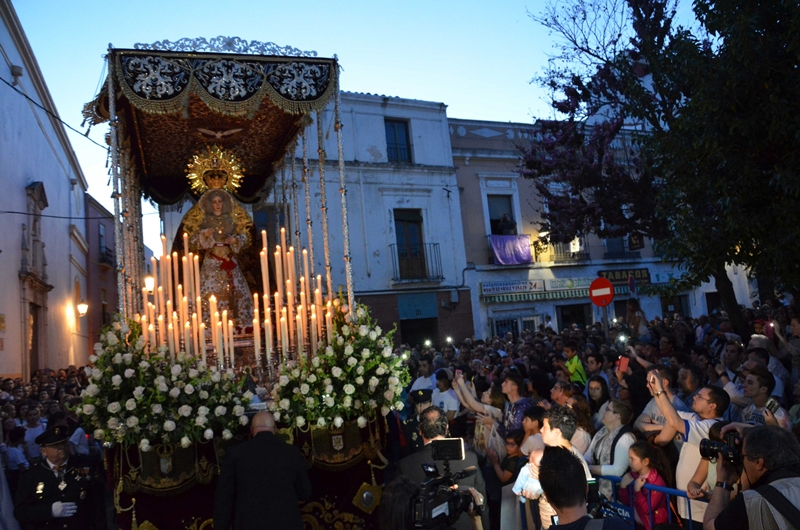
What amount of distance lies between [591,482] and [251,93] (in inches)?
182

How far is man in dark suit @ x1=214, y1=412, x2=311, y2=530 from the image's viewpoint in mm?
4027

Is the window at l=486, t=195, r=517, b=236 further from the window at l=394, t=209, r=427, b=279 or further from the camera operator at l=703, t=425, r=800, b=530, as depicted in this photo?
the camera operator at l=703, t=425, r=800, b=530

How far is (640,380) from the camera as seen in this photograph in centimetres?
611

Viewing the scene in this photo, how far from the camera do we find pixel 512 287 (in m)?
21.2

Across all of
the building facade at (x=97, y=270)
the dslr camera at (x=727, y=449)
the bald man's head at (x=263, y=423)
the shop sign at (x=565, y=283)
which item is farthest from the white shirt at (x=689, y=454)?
the building facade at (x=97, y=270)

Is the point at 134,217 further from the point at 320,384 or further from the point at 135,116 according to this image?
the point at 320,384

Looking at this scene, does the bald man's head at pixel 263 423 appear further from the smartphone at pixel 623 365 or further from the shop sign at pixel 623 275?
the shop sign at pixel 623 275

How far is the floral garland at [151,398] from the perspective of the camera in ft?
16.3

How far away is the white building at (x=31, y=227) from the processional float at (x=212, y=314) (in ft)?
15.5

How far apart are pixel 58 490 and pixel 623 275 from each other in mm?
21119

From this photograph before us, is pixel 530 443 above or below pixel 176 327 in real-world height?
below

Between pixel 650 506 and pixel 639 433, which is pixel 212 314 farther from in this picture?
pixel 650 506

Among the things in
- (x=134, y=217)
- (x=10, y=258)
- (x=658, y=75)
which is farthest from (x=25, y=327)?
(x=658, y=75)

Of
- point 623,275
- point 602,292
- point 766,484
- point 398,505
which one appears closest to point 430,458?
point 398,505
